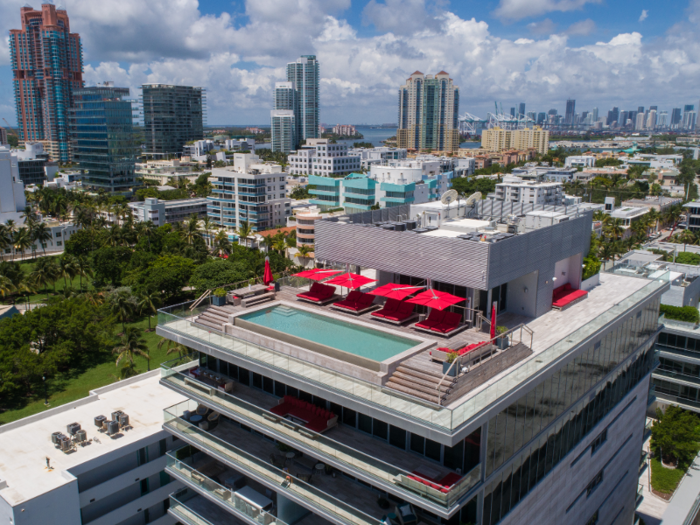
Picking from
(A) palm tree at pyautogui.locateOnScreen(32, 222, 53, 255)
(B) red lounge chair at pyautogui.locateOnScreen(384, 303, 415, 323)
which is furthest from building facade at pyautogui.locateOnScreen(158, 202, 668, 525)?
(A) palm tree at pyautogui.locateOnScreen(32, 222, 53, 255)

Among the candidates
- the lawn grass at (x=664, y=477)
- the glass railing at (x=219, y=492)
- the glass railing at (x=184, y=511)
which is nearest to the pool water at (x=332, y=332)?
the glass railing at (x=219, y=492)

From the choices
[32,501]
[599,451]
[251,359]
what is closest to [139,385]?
[32,501]

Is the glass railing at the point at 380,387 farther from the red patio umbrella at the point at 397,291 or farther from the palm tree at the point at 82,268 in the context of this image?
the palm tree at the point at 82,268

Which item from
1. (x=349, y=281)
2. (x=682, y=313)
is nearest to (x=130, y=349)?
(x=349, y=281)

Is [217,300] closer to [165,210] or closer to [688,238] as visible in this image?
[688,238]

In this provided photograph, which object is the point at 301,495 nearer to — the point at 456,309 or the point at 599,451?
the point at 456,309

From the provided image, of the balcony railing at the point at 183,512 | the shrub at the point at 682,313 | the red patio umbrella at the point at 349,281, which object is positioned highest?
the red patio umbrella at the point at 349,281

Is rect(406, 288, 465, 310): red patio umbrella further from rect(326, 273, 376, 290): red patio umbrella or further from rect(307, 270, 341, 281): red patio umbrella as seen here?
rect(307, 270, 341, 281): red patio umbrella
